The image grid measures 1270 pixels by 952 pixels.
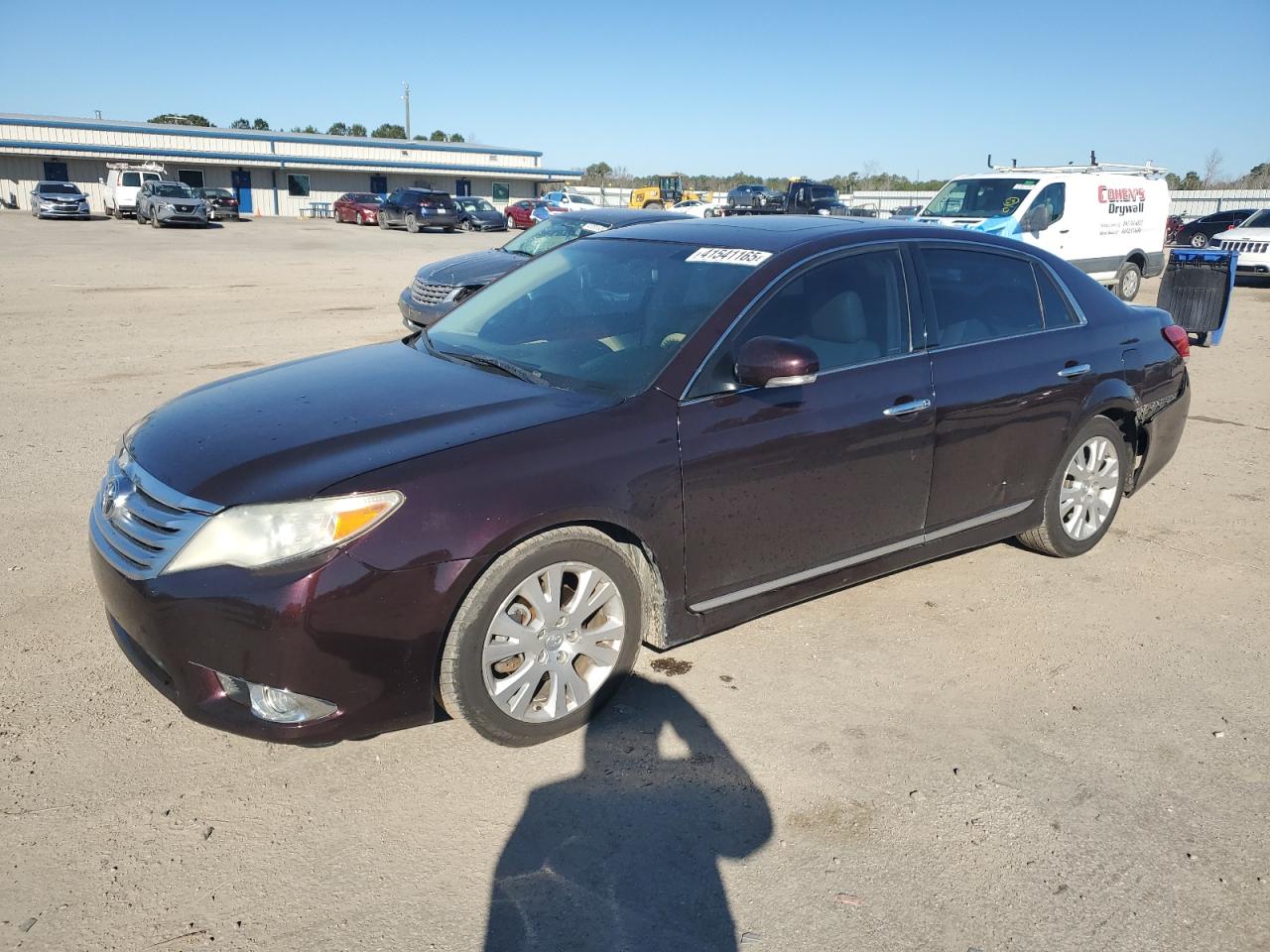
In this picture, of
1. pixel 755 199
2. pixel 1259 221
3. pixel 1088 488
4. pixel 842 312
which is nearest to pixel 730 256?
pixel 842 312

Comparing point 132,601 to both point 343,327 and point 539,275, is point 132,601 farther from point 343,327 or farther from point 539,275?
point 343,327

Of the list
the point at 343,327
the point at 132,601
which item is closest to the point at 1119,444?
the point at 132,601

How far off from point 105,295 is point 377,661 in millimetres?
15090

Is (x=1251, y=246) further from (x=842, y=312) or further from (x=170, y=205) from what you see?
(x=170, y=205)

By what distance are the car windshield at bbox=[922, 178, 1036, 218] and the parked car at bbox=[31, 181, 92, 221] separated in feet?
117

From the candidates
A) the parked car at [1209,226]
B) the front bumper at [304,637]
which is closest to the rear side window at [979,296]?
the front bumper at [304,637]

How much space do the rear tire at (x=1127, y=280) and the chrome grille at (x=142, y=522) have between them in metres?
16.8

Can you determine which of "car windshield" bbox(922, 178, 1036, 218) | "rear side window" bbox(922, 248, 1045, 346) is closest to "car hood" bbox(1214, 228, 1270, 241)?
"car windshield" bbox(922, 178, 1036, 218)

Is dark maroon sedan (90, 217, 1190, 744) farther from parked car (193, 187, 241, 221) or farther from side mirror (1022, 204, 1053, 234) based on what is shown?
parked car (193, 187, 241, 221)

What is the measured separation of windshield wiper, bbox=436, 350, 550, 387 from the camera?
3742 millimetres

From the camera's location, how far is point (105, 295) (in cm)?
1545

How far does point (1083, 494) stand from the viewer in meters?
5.02

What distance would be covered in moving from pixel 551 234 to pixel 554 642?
9.90m

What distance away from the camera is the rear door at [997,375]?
168 inches
